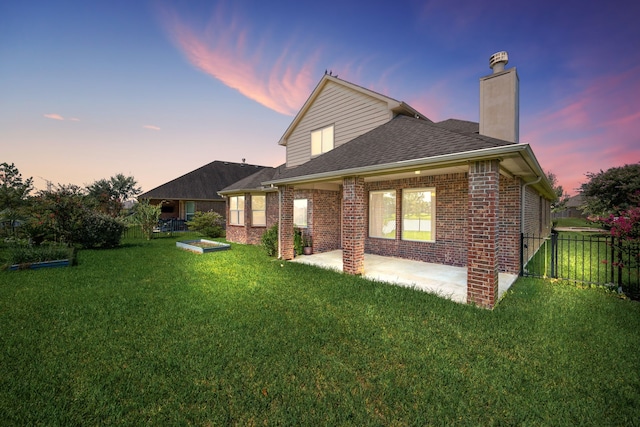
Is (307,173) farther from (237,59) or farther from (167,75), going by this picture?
(167,75)

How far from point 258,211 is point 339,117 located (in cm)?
697

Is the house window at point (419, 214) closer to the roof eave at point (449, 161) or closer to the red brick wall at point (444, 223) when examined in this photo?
the red brick wall at point (444, 223)

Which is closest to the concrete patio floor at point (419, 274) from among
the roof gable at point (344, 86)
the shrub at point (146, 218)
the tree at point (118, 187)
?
the roof gable at point (344, 86)

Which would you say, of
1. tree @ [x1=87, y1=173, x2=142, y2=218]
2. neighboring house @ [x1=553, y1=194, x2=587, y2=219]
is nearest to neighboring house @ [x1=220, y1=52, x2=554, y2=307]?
tree @ [x1=87, y1=173, x2=142, y2=218]

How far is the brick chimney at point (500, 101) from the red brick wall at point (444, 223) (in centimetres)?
163

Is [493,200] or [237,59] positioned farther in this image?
[237,59]

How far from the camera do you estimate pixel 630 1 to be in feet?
26.6

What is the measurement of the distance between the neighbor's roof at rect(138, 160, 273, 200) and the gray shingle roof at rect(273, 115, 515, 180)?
19.5m

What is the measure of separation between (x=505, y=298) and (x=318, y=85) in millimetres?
11100

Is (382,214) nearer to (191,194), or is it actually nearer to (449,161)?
(449,161)

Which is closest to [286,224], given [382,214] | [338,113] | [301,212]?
[301,212]

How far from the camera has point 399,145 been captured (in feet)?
23.5

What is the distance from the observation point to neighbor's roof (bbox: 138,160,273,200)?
24.1 metres

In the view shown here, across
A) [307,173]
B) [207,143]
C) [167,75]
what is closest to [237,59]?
[167,75]
